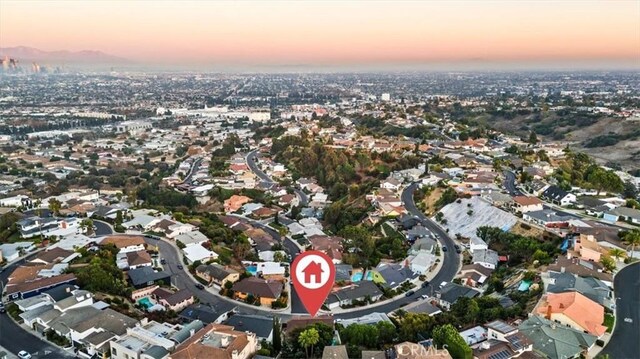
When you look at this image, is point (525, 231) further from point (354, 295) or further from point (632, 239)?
point (354, 295)

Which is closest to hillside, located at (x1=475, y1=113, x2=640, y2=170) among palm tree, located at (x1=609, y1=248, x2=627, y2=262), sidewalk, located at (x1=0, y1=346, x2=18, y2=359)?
palm tree, located at (x1=609, y1=248, x2=627, y2=262)

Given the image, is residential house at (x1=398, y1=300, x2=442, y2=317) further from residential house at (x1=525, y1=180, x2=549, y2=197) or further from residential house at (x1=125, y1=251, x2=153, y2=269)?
residential house at (x1=525, y1=180, x2=549, y2=197)

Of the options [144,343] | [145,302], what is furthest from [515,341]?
[145,302]

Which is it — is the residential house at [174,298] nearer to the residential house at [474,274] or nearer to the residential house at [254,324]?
the residential house at [254,324]

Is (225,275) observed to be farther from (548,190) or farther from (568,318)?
(548,190)

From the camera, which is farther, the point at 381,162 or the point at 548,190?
the point at 381,162

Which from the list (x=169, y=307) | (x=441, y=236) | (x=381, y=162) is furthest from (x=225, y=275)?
(x=381, y=162)
